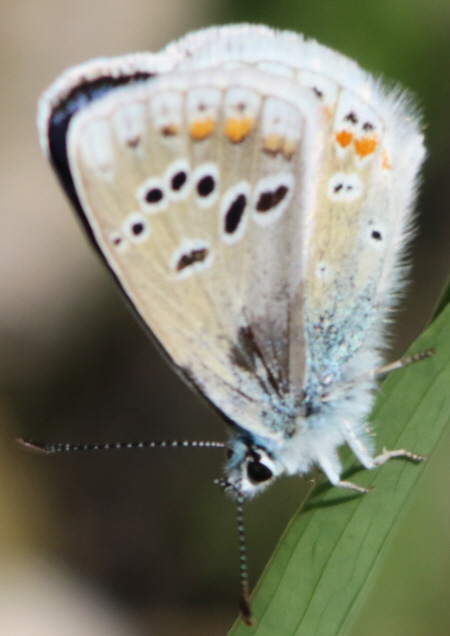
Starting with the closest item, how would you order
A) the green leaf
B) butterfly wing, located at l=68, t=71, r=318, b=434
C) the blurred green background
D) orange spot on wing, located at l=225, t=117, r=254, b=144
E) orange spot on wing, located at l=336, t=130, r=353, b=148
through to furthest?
the green leaf, butterfly wing, located at l=68, t=71, r=318, b=434, orange spot on wing, located at l=225, t=117, r=254, b=144, orange spot on wing, located at l=336, t=130, r=353, b=148, the blurred green background

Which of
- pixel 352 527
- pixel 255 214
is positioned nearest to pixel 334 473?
pixel 352 527

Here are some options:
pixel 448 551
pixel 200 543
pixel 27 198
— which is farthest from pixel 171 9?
pixel 448 551

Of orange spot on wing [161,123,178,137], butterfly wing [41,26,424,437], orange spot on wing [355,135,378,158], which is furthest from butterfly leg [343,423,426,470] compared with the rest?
orange spot on wing [161,123,178,137]

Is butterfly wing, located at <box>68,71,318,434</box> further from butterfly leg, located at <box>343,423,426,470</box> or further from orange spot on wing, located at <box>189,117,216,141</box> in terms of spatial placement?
butterfly leg, located at <box>343,423,426,470</box>

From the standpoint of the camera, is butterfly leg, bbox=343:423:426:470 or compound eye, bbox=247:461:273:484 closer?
butterfly leg, bbox=343:423:426:470

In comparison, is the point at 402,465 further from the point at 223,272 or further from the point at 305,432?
the point at 223,272

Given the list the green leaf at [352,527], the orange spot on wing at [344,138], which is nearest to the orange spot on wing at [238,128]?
the orange spot on wing at [344,138]

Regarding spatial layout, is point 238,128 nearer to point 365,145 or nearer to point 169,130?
point 169,130

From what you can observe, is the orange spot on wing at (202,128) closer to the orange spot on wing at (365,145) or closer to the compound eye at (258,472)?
the orange spot on wing at (365,145)
